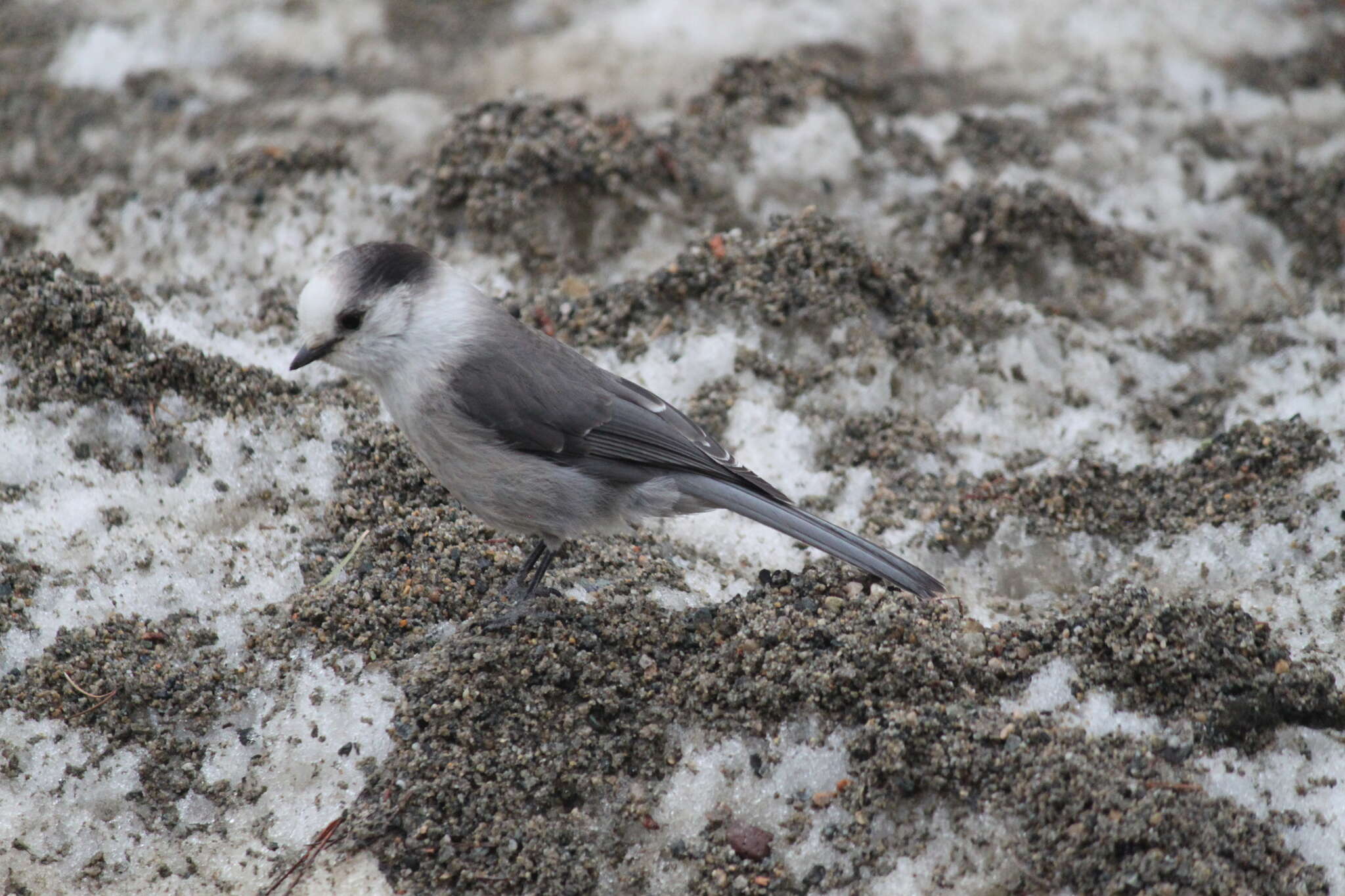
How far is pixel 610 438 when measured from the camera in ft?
13.1

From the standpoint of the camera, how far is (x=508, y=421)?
3.87 m

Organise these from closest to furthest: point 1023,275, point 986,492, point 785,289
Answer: point 986,492, point 785,289, point 1023,275

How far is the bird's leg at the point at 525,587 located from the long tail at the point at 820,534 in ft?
1.87

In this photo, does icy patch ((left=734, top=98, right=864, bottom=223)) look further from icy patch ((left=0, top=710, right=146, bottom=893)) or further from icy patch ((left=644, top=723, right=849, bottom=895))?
icy patch ((left=0, top=710, right=146, bottom=893))

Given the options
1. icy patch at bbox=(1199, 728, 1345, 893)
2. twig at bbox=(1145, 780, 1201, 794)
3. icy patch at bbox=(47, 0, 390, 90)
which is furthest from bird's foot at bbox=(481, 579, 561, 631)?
icy patch at bbox=(47, 0, 390, 90)

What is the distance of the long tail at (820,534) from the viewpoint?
3688mm

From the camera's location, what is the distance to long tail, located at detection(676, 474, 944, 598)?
12.1 feet

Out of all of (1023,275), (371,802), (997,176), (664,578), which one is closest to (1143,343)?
(1023,275)

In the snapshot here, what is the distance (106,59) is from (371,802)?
4.86m

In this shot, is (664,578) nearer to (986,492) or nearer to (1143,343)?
(986,492)

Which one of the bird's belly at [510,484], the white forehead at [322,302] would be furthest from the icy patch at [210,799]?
the white forehead at [322,302]

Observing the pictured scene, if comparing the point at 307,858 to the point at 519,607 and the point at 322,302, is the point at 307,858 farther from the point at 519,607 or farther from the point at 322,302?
the point at 322,302

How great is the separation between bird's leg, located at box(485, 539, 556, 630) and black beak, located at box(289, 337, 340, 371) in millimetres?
942

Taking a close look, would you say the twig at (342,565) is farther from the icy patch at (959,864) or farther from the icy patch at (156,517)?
the icy patch at (959,864)
